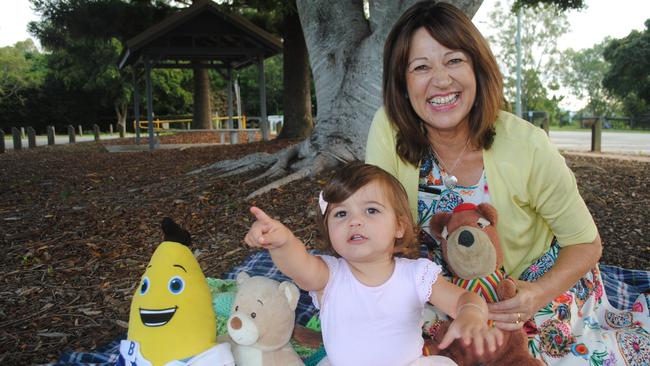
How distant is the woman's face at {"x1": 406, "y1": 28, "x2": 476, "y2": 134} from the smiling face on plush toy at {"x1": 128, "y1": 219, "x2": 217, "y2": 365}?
1.19 metres

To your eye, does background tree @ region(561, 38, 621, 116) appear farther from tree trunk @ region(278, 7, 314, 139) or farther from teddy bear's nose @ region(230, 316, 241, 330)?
teddy bear's nose @ region(230, 316, 241, 330)

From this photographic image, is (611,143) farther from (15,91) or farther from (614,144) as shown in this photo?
(15,91)

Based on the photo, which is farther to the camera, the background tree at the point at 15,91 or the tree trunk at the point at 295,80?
the background tree at the point at 15,91

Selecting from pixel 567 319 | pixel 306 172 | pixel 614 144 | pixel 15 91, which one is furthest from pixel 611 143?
pixel 15 91

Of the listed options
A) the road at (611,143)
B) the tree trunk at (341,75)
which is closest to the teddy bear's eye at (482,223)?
the tree trunk at (341,75)

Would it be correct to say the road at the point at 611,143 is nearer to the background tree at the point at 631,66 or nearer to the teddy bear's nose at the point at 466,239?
the background tree at the point at 631,66

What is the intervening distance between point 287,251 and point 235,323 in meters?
0.36

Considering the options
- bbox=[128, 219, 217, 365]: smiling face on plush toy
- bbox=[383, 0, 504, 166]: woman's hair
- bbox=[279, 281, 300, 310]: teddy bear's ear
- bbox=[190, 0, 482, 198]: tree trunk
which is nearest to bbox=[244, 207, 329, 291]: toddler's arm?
bbox=[279, 281, 300, 310]: teddy bear's ear

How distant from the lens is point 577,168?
7.11 m

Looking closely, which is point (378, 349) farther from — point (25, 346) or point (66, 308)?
point (66, 308)

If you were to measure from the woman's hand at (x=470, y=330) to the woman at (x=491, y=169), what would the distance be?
0.41 meters

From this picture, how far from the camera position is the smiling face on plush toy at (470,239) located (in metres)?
1.94

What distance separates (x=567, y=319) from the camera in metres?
2.20

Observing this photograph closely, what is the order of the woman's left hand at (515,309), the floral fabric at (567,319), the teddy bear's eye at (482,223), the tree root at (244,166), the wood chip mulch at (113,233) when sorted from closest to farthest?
the woman's left hand at (515,309), the teddy bear's eye at (482,223), the floral fabric at (567,319), the wood chip mulch at (113,233), the tree root at (244,166)
